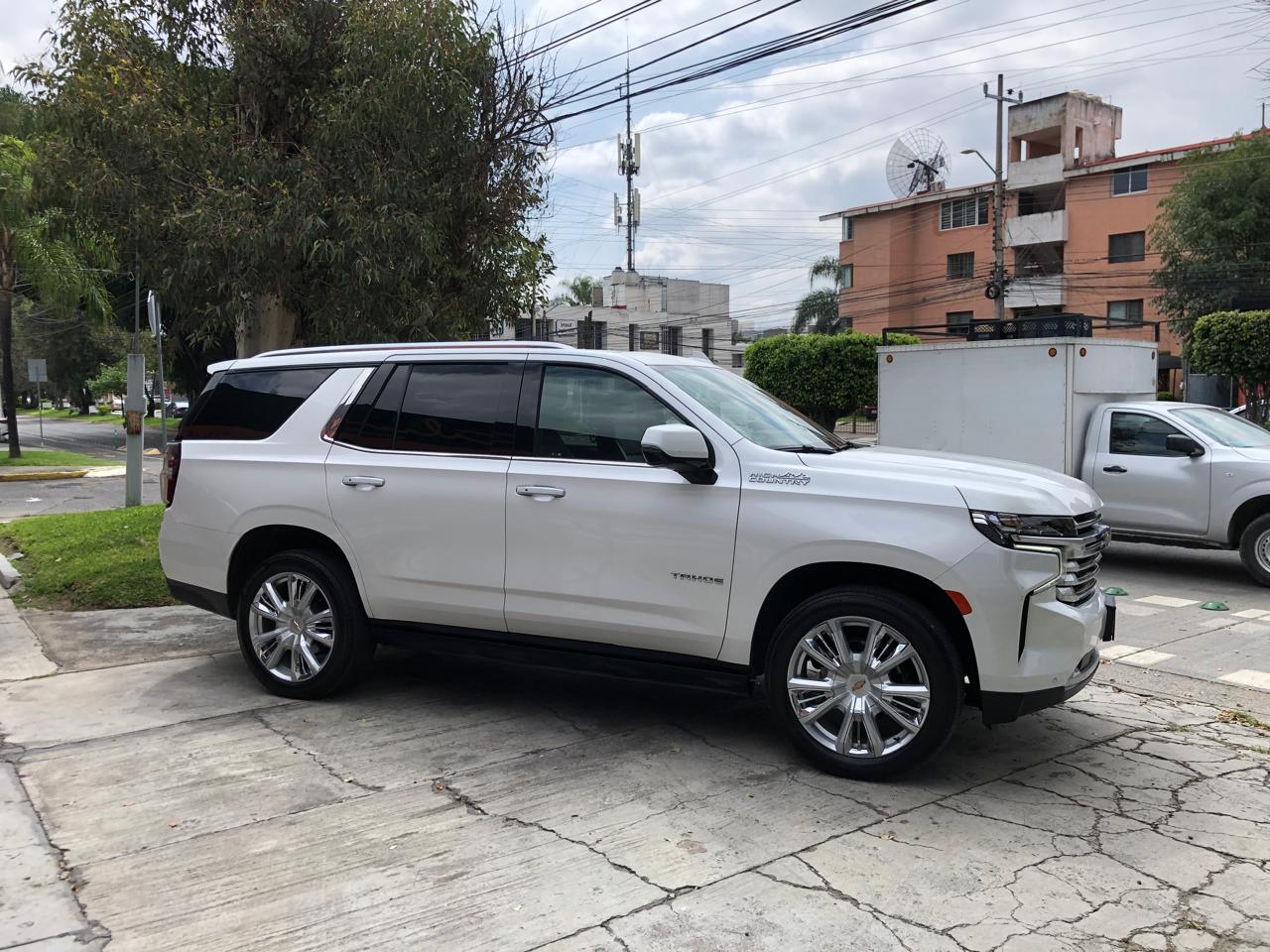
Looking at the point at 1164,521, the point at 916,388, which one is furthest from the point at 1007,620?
the point at 916,388

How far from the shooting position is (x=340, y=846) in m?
3.90

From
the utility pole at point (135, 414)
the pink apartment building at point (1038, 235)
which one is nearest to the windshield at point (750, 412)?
the utility pole at point (135, 414)

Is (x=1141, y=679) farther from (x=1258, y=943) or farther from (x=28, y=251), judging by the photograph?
(x=28, y=251)

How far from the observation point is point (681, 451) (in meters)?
4.58

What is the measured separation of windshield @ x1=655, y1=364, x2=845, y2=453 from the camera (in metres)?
5.00

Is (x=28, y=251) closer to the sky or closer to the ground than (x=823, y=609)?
closer to the sky

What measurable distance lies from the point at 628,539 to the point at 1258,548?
25.1 ft

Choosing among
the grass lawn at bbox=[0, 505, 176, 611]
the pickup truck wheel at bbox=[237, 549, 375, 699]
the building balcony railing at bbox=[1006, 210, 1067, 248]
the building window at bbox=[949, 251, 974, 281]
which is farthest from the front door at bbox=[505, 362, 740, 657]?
the building window at bbox=[949, 251, 974, 281]

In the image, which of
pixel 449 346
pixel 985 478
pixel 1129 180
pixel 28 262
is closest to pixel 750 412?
pixel 985 478

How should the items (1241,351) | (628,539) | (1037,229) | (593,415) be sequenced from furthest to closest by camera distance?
1. (1037,229)
2. (1241,351)
3. (593,415)
4. (628,539)

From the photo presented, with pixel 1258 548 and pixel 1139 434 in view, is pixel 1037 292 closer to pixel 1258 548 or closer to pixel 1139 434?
pixel 1139 434

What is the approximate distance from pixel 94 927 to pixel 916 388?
10677 mm

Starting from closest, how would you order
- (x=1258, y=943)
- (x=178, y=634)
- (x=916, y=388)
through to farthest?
(x=1258, y=943)
(x=178, y=634)
(x=916, y=388)

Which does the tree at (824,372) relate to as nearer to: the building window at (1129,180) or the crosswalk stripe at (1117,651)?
the building window at (1129,180)
